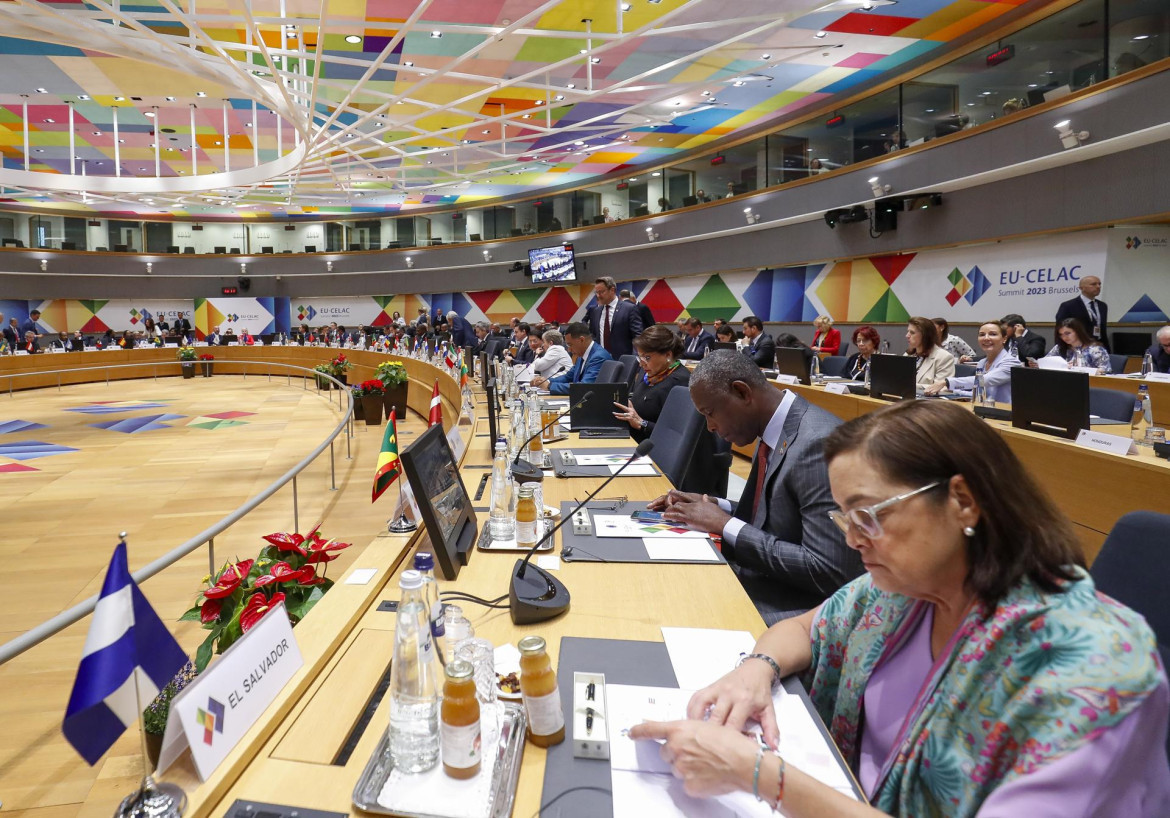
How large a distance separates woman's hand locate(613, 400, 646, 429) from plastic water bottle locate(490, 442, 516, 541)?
1767 mm

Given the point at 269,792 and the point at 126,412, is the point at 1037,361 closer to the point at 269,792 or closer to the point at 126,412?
the point at 269,792

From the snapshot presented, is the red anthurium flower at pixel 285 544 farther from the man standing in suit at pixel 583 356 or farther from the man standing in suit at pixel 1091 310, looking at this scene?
the man standing in suit at pixel 1091 310

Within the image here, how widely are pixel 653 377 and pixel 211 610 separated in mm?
2721


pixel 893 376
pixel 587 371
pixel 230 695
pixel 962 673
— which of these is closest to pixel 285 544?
pixel 230 695

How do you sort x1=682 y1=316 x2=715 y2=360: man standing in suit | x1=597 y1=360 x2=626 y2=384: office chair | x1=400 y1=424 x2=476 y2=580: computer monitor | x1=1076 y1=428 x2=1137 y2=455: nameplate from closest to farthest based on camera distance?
1. x1=400 y1=424 x2=476 y2=580: computer monitor
2. x1=1076 y1=428 x2=1137 y2=455: nameplate
3. x1=597 y1=360 x2=626 y2=384: office chair
4. x1=682 y1=316 x2=715 y2=360: man standing in suit

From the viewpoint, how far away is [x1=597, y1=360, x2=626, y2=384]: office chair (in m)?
5.27

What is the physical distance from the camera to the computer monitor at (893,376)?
4680 mm

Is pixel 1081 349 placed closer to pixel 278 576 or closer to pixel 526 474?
pixel 526 474

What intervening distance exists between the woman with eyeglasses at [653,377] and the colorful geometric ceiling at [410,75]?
3966mm

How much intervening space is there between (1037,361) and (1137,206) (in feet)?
6.85

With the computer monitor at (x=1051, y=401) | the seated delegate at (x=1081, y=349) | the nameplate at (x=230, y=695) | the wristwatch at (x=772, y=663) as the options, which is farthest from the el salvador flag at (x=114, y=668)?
the seated delegate at (x=1081, y=349)

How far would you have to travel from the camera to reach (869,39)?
27.2 feet

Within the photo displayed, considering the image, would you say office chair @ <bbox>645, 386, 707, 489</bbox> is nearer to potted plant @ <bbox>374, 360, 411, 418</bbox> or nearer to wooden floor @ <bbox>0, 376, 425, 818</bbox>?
wooden floor @ <bbox>0, 376, 425, 818</bbox>

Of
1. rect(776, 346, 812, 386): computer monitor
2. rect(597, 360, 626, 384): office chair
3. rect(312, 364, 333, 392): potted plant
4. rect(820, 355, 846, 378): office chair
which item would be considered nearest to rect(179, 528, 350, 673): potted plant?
rect(597, 360, 626, 384): office chair
